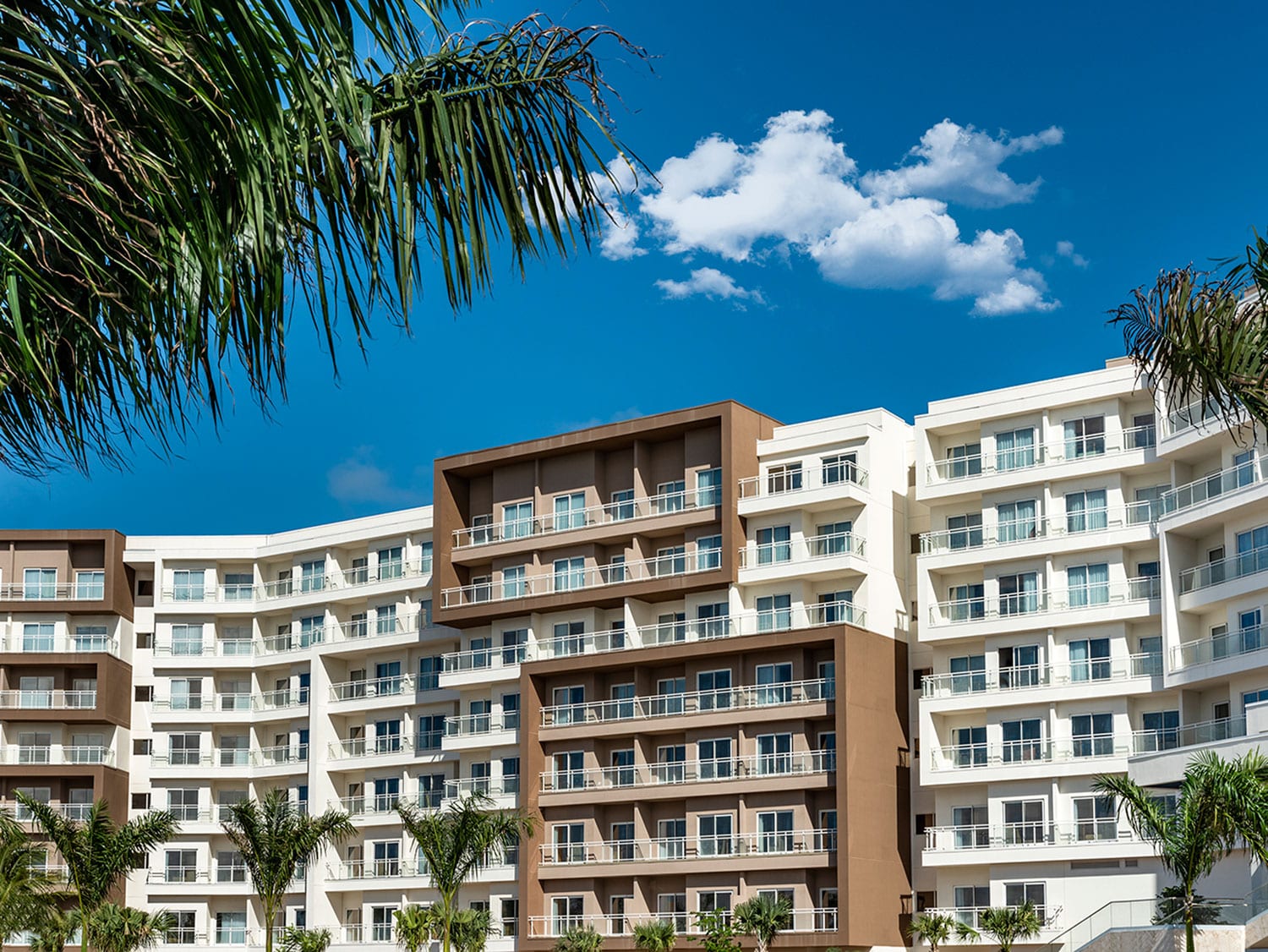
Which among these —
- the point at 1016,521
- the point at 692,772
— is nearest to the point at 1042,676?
the point at 1016,521

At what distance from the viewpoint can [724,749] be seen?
67000 millimetres

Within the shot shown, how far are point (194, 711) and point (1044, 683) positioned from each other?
4620 cm

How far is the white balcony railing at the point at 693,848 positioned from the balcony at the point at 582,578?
35.5 feet

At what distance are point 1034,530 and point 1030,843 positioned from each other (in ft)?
38.9

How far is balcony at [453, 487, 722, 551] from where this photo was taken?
7106 cm

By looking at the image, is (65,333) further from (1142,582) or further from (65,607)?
(65,607)

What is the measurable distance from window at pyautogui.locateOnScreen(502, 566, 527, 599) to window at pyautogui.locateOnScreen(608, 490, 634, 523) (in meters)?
5.08

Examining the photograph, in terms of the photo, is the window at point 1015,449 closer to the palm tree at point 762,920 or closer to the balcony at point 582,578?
the balcony at point 582,578

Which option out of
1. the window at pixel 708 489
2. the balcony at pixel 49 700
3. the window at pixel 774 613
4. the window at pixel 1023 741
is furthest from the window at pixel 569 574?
the balcony at pixel 49 700

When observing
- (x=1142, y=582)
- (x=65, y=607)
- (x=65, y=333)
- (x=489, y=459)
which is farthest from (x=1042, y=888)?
(x=65, y=333)

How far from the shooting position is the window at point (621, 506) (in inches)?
2879

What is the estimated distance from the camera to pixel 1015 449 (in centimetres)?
6606

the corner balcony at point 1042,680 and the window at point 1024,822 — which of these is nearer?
the corner balcony at point 1042,680

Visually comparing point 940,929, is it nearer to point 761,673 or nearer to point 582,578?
point 761,673
